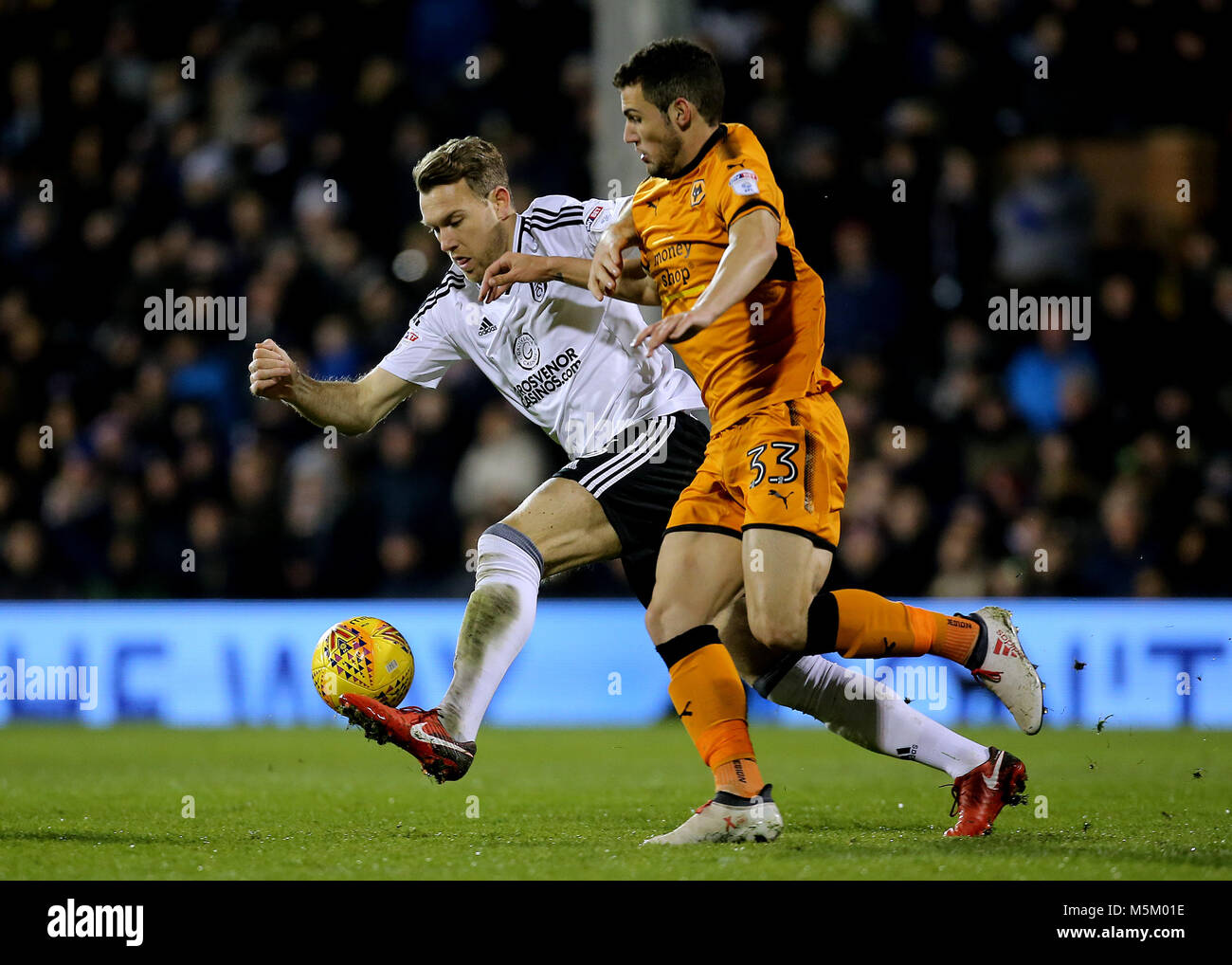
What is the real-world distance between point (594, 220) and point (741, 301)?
0.94 meters

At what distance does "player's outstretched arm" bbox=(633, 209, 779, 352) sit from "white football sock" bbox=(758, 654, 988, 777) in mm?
1153

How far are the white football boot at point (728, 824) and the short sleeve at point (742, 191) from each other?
1.52 meters

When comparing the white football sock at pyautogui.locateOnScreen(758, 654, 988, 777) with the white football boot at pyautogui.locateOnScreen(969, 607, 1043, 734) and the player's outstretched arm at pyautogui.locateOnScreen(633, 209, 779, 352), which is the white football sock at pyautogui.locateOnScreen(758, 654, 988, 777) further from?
the player's outstretched arm at pyautogui.locateOnScreen(633, 209, 779, 352)

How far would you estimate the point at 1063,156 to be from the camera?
1040 cm

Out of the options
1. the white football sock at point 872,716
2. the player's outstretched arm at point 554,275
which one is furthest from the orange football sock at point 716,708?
the player's outstretched arm at point 554,275

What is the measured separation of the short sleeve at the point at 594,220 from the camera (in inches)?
206

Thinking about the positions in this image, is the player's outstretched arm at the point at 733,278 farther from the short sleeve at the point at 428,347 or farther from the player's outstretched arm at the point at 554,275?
the short sleeve at the point at 428,347

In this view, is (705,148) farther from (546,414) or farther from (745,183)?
(546,414)

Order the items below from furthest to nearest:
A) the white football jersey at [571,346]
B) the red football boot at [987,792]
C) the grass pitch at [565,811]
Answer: the white football jersey at [571,346] → the red football boot at [987,792] → the grass pitch at [565,811]

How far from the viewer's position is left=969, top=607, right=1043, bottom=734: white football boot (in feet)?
15.2

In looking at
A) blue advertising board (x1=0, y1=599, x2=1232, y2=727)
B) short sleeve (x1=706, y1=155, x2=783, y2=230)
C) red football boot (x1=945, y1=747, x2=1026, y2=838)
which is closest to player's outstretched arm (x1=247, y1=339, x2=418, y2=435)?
short sleeve (x1=706, y1=155, x2=783, y2=230)
